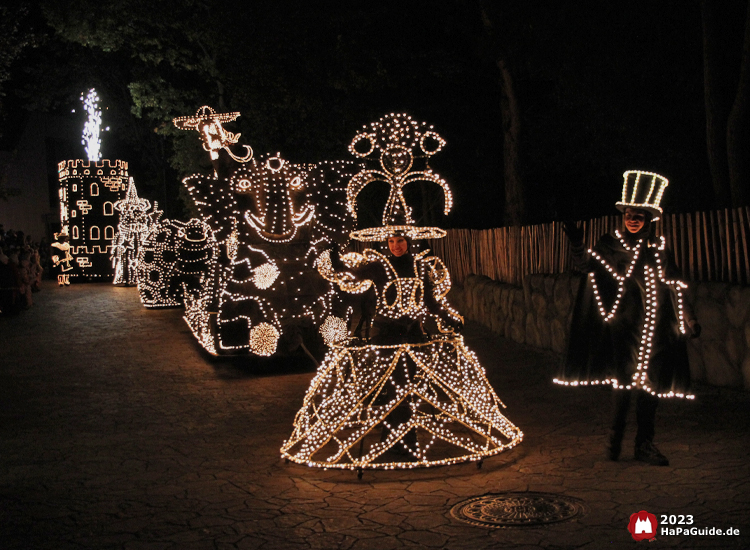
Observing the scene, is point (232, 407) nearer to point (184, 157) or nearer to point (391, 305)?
point (391, 305)

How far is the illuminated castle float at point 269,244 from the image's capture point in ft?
39.2

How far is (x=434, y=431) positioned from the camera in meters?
6.48

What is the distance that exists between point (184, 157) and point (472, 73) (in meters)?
16.5

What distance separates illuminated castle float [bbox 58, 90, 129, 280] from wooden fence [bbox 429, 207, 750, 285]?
2015 cm

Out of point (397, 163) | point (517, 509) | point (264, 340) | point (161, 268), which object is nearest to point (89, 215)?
point (161, 268)

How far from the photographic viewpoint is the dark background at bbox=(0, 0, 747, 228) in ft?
46.9

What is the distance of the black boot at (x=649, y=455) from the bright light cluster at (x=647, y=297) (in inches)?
16.3

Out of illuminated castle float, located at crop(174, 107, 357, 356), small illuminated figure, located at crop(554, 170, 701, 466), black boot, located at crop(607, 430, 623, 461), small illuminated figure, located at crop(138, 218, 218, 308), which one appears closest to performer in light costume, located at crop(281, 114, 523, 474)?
black boot, located at crop(607, 430, 623, 461)

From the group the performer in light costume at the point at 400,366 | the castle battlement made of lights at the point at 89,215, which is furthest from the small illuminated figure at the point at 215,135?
the castle battlement made of lights at the point at 89,215

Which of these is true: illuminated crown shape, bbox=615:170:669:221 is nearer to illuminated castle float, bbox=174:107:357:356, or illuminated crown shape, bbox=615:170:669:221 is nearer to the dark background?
the dark background

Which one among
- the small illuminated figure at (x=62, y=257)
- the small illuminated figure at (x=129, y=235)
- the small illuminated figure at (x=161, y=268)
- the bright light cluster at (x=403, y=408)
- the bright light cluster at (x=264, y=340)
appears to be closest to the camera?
the bright light cluster at (x=403, y=408)

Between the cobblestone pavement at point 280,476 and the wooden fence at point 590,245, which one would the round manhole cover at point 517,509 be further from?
the wooden fence at point 590,245

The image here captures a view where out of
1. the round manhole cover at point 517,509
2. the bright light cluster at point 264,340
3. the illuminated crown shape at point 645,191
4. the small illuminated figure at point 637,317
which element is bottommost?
the round manhole cover at point 517,509

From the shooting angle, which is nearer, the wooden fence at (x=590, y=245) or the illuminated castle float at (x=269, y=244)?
the wooden fence at (x=590, y=245)
